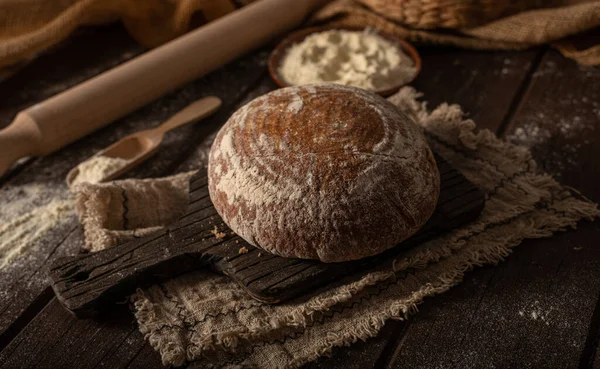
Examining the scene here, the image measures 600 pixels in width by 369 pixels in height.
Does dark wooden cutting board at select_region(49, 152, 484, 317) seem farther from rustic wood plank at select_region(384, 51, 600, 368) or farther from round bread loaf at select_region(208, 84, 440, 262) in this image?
rustic wood plank at select_region(384, 51, 600, 368)

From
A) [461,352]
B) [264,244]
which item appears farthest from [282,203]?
[461,352]

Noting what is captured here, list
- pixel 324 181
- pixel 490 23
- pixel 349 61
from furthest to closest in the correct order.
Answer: pixel 490 23 < pixel 349 61 < pixel 324 181

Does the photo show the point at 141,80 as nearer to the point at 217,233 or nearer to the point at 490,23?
the point at 217,233

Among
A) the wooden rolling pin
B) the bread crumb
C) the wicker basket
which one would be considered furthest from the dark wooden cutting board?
the wicker basket

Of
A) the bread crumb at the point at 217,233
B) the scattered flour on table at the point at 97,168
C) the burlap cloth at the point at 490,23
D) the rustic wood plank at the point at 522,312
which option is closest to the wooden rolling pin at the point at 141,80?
the scattered flour on table at the point at 97,168

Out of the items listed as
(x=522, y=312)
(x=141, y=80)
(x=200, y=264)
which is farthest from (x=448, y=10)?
(x=200, y=264)

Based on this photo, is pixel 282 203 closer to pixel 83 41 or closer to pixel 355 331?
pixel 355 331

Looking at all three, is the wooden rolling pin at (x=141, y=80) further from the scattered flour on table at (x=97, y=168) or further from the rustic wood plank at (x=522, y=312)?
the rustic wood plank at (x=522, y=312)
